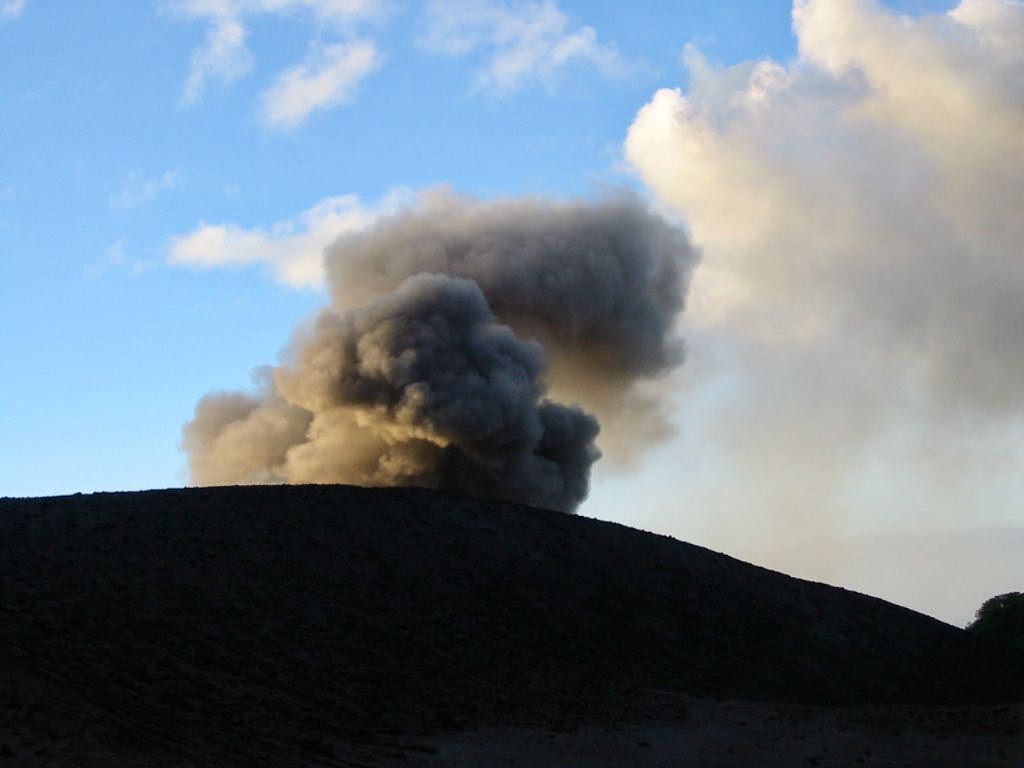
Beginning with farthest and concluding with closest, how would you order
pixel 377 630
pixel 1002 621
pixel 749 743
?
pixel 1002 621, pixel 377 630, pixel 749 743

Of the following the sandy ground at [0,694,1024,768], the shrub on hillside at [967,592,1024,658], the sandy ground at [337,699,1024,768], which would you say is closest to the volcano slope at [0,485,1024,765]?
the sandy ground at [0,694,1024,768]

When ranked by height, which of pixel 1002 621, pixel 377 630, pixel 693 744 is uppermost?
pixel 1002 621

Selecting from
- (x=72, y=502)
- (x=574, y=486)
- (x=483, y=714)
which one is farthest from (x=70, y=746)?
(x=574, y=486)

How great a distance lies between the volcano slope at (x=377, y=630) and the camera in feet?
59.5

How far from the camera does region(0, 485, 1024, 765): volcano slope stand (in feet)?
59.5

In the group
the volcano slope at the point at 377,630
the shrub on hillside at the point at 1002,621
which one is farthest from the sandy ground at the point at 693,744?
the shrub on hillside at the point at 1002,621

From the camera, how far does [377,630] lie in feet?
85.2

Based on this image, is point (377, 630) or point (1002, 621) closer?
point (377, 630)

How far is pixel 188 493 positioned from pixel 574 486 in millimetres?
22021

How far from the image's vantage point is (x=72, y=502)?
30688mm

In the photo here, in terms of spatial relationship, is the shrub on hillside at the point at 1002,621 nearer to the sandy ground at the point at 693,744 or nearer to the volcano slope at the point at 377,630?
the volcano slope at the point at 377,630

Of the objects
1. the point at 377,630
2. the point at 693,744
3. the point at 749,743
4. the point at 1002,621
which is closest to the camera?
the point at 693,744

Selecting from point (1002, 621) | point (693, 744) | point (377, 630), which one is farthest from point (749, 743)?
point (1002, 621)

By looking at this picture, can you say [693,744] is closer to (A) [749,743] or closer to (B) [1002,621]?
(A) [749,743]
